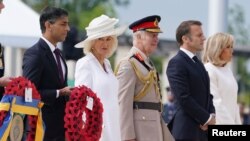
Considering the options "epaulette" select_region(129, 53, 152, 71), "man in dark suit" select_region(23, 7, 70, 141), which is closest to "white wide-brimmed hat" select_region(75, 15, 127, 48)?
"epaulette" select_region(129, 53, 152, 71)

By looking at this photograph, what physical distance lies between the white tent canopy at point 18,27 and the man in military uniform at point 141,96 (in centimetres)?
459

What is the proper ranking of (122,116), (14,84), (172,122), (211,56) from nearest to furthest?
1. (14,84)
2. (122,116)
3. (172,122)
4. (211,56)

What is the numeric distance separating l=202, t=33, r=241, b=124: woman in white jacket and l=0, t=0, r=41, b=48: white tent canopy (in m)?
4.04

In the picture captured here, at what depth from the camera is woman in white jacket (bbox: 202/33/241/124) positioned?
450 inches

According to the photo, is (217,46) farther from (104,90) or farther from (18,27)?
(18,27)

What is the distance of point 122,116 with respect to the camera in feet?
32.9

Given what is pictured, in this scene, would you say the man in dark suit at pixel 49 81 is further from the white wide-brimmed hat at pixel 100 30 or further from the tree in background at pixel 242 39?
the tree in background at pixel 242 39

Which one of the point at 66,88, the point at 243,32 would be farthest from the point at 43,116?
the point at 243,32

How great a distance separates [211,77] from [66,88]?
9.06ft

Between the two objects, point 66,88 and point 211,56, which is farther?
point 211,56

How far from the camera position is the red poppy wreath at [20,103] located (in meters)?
8.64

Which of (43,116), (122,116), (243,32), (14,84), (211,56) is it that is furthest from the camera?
(243,32)

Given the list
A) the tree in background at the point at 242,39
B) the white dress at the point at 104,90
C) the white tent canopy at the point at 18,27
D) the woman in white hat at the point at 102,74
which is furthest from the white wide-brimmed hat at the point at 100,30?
the tree in background at the point at 242,39

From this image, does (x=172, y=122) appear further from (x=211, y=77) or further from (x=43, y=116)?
(x=43, y=116)
